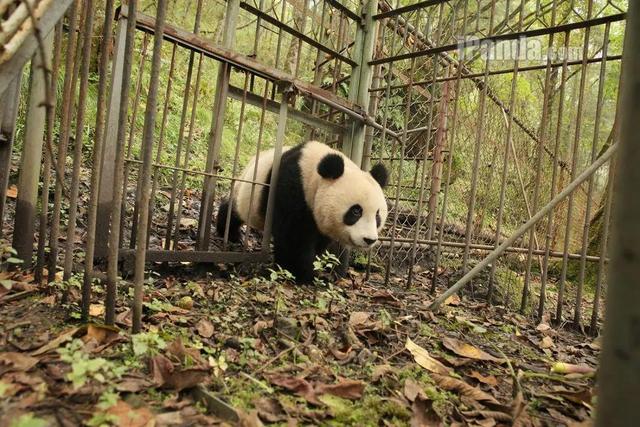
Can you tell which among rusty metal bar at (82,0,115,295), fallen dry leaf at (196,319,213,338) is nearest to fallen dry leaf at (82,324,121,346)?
rusty metal bar at (82,0,115,295)

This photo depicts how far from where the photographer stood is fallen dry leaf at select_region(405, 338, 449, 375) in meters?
2.58

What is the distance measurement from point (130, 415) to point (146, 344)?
1.52 feet

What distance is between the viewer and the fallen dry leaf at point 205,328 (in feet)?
8.21

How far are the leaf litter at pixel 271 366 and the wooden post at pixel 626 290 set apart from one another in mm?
1335

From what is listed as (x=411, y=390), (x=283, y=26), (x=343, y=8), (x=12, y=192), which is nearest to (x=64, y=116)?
(x=411, y=390)

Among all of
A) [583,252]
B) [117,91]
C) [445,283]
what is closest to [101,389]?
[117,91]

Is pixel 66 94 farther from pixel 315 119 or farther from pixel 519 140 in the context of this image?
pixel 519 140

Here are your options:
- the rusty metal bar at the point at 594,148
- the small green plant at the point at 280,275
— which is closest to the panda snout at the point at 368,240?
the small green plant at the point at 280,275

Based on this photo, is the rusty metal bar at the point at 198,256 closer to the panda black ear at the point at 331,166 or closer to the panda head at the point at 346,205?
the panda head at the point at 346,205

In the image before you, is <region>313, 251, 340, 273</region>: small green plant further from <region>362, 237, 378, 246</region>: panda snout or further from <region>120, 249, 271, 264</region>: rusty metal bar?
<region>120, 249, 271, 264</region>: rusty metal bar

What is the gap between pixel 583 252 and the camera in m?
3.86

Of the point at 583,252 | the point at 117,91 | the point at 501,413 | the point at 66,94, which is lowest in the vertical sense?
the point at 501,413

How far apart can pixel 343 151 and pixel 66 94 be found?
363 centimetres

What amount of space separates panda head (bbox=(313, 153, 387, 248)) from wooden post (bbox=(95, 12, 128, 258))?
1962 mm
